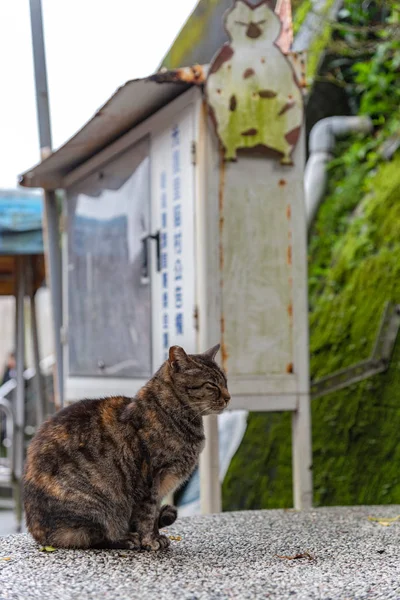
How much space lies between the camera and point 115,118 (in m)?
4.87

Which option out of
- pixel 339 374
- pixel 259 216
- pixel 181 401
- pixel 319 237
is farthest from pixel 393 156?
pixel 181 401

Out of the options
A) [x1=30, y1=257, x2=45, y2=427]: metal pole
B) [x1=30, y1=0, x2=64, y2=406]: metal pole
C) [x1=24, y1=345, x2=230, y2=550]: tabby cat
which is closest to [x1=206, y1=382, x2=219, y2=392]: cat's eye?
[x1=24, y1=345, x2=230, y2=550]: tabby cat

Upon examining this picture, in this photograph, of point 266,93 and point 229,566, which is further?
point 266,93

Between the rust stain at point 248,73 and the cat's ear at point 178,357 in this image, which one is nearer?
the cat's ear at point 178,357

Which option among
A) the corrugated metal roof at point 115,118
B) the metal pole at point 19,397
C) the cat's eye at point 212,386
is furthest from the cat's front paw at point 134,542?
the metal pole at point 19,397

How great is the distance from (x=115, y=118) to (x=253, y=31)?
3.33ft

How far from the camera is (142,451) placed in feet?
10.5

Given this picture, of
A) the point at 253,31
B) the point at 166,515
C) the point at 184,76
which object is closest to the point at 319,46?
the point at 253,31

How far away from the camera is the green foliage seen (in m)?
5.60

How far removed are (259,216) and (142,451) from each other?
1.85 meters

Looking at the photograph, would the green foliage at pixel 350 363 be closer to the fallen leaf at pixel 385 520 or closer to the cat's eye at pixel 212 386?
the fallen leaf at pixel 385 520

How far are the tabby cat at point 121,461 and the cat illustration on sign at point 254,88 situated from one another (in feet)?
5.54

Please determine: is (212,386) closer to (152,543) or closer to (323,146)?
(152,543)

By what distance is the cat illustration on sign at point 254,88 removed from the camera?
4.39 m
